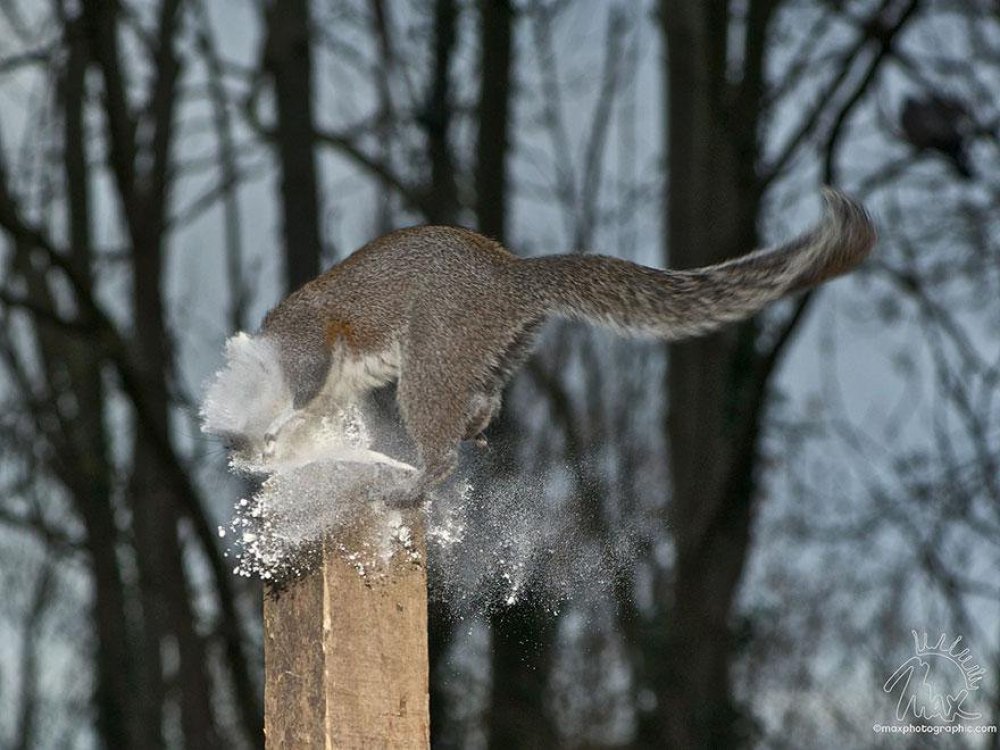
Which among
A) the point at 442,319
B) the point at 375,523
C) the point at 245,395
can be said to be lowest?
the point at 375,523

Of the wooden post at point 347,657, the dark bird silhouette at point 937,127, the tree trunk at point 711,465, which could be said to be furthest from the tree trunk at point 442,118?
the wooden post at point 347,657

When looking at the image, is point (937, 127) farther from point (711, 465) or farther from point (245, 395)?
point (245, 395)

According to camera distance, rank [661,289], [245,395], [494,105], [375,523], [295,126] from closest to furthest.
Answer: [375,523] → [245,395] → [661,289] → [295,126] → [494,105]

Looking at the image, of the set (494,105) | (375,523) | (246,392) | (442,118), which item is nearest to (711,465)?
(494,105)

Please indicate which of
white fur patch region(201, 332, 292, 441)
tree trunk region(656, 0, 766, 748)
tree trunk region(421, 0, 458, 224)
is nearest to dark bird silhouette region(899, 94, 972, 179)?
tree trunk region(656, 0, 766, 748)

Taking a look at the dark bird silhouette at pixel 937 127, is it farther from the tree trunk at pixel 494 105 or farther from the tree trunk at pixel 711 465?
the tree trunk at pixel 494 105

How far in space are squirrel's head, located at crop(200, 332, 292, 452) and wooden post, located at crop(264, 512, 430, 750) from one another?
0.63 meters

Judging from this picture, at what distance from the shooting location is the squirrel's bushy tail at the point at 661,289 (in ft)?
10.3

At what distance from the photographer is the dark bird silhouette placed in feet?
17.8

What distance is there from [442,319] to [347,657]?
3.31 ft

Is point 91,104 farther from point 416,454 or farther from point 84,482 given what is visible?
point 416,454

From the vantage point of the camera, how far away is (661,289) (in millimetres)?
3312

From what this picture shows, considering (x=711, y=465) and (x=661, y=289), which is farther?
(x=711, y=465)

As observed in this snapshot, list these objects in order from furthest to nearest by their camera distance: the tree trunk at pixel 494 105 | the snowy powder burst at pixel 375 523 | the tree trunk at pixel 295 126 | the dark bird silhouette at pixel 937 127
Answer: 1. the tree trunk at pixel 494 105
2. the tree trunk at pixel 295 126
3. the dark bird silhouette at pixel 937 127
4. the snowy powder burst at pixel 375 523
